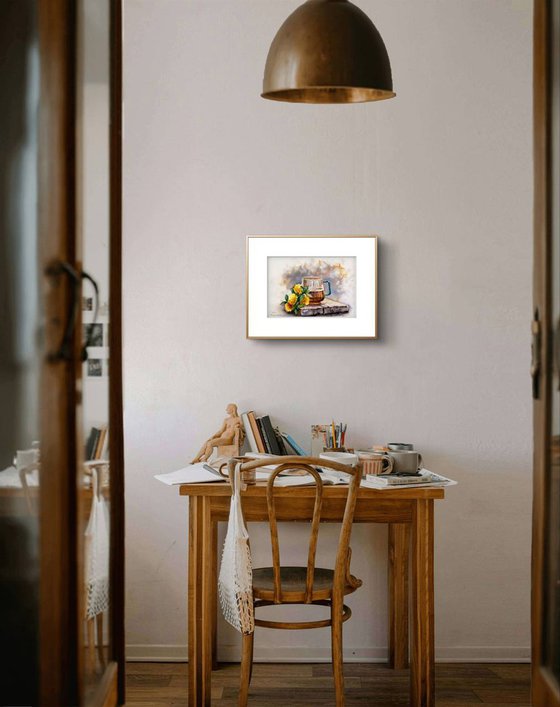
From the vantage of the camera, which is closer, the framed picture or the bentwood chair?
the bentwood chair

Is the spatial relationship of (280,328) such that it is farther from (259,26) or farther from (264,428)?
(259,26)

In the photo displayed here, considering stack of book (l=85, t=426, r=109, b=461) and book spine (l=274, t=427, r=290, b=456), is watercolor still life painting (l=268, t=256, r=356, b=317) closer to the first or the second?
book spine (l=274, t=427, r=290, b=456)

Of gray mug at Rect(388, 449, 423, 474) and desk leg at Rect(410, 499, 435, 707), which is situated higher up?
gray mug at Rect(388, 449, 423, 474)

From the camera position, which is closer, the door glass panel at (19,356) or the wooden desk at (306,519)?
the door glass panel at (19,356)

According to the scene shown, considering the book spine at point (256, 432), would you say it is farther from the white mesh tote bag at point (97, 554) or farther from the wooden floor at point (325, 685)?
the white mesh tote bag at point (97, 554)

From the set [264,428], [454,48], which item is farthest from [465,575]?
[454,48]

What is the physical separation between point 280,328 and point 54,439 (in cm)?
216

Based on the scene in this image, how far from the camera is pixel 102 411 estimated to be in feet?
6.16

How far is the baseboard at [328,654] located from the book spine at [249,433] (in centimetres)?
83

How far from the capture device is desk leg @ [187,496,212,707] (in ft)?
9.88

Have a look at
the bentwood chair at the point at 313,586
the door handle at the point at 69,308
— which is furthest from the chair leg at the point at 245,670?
the door handle at the point at 69,308

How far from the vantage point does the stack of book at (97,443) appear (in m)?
1.75

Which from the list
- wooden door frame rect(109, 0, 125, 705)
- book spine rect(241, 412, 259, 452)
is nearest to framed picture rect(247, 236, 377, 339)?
book spine rect(241, 412, 259, 452)

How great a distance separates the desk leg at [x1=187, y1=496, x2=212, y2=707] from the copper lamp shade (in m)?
1.40
